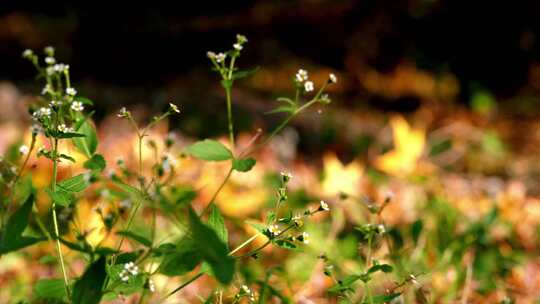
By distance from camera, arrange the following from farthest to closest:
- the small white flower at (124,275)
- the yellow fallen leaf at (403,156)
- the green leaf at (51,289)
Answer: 1. the yellow fallen leaf at (403,156)
2. the green leaf at (51,289)
3. the small white flower at (124,275)

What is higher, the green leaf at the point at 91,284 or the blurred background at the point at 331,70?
the green leaf at the point at 91,284

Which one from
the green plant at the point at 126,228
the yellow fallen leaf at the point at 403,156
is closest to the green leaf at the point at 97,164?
the green plant at the point at 126,228

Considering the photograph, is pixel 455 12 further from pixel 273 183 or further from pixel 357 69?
pixel 273 183

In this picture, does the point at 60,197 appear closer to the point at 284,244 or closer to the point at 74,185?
the point at 74,185

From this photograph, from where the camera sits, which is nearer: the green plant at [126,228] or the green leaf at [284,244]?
the green plant at [126,228]

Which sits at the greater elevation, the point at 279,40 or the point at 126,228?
the point at 126,228

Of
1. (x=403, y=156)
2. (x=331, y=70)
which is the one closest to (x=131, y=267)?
(x=403, y=156)

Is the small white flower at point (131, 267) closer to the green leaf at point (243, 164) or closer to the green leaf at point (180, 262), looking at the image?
the green leaf at point (180, 262)
